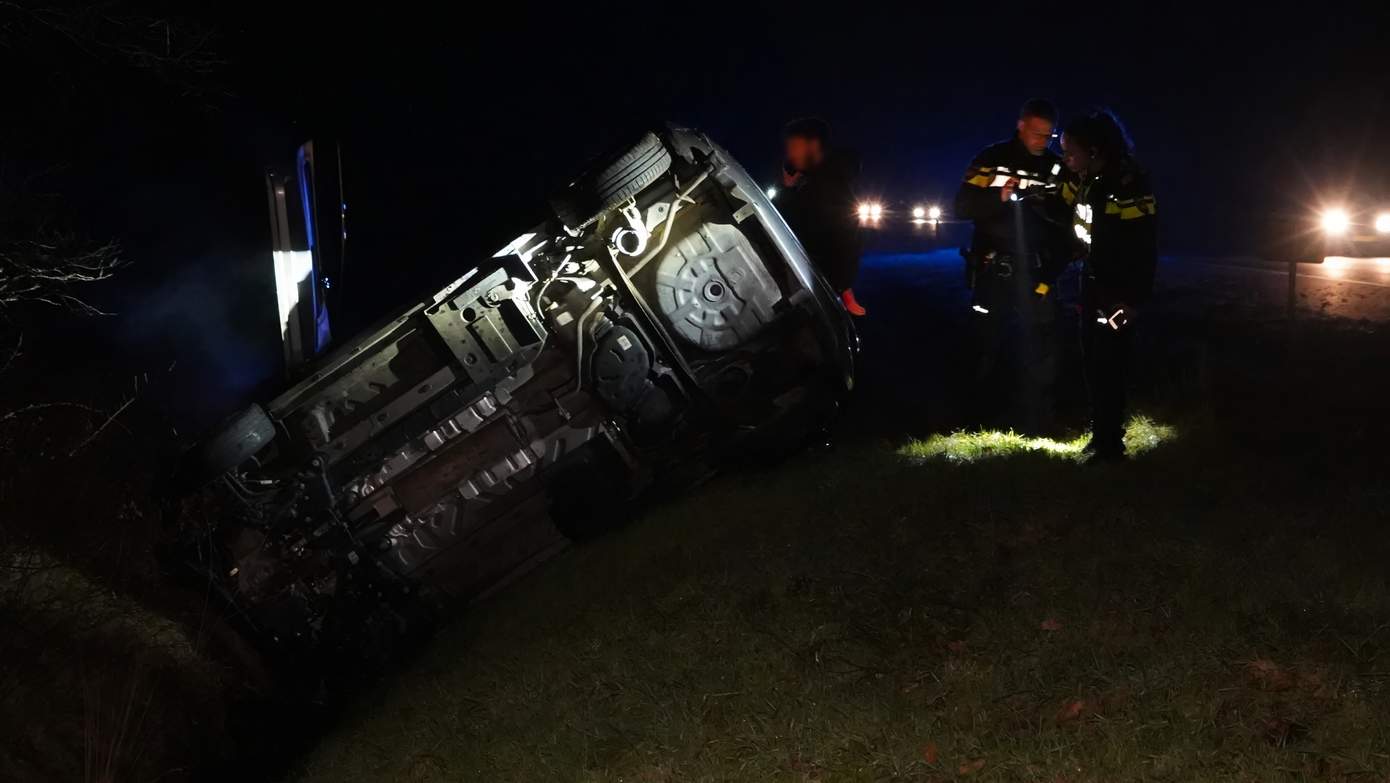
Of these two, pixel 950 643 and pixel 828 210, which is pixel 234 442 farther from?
pixel 828 210

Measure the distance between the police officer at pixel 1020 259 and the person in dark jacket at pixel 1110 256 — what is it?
1.79 feet

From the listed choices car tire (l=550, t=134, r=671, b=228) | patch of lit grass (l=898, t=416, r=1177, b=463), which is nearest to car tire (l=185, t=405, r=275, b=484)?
car tire (l=550, t=134, r=671, b=228)

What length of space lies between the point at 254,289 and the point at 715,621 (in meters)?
8.47

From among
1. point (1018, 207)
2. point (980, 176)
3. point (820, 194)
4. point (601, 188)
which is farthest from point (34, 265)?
point (1018, 207)

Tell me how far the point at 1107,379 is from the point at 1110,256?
620 mm

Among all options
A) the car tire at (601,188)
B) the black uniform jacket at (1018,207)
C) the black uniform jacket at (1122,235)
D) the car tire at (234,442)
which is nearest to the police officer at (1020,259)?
the black uniform jacket at (1018,207)

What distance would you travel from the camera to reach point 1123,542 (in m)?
3.74

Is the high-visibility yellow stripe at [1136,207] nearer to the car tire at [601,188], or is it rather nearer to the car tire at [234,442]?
the car tire at [601,188]

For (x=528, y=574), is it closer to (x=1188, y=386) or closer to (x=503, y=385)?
(x=503, y=385)

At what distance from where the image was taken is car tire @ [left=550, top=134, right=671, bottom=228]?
4.82 metres

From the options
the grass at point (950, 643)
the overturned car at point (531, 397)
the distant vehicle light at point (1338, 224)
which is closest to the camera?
the grass at point (950, 643)

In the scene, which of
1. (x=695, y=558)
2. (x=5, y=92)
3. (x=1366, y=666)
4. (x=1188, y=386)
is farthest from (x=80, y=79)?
(x=1366, y=666)

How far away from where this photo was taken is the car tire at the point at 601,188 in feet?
15.8

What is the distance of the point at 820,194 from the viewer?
6160 millimetres
